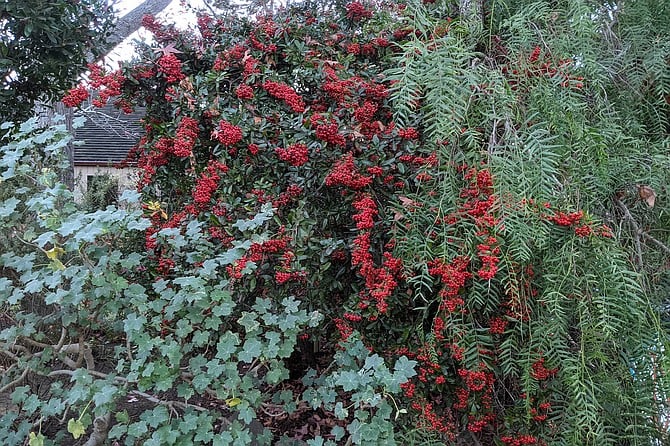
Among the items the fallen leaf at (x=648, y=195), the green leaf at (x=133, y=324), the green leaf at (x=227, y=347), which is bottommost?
the green leaf at (x=227, y=347)

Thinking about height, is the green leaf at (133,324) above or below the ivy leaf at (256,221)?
below

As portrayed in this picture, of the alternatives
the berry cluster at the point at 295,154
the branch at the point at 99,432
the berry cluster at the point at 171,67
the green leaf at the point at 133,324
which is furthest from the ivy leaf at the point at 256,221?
the branch at the point at 99,432

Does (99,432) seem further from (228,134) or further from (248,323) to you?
(228,134)

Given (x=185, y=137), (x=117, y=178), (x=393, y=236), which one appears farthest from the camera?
(x=117, y=178)

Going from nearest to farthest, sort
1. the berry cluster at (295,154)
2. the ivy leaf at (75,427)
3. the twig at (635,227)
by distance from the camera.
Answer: the ivy leaf at (75,427) < the twig at (635,227) < the berry cluster at (295,154)

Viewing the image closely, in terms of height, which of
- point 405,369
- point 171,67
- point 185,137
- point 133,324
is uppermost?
point 171,67

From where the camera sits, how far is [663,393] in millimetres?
1713

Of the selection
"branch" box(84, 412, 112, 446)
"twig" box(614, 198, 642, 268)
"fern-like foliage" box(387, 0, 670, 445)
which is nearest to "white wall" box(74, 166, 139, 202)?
"branch" box(84, 412, 112, 446)

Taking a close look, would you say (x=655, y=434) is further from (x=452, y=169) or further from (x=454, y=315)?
(x=452, y=169)

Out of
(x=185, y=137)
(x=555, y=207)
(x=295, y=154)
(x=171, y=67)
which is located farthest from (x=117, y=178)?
(x=555, y=207)

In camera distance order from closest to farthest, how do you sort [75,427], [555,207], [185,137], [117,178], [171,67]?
[555,207] < [75,427] < [185,137] < [171,67] < [117,178]

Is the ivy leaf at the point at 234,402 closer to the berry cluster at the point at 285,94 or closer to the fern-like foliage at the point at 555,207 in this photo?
the fern-like foliage at the point at 555,207

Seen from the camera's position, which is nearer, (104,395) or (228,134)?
(104,395)

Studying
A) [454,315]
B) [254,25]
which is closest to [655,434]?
[454,315]
